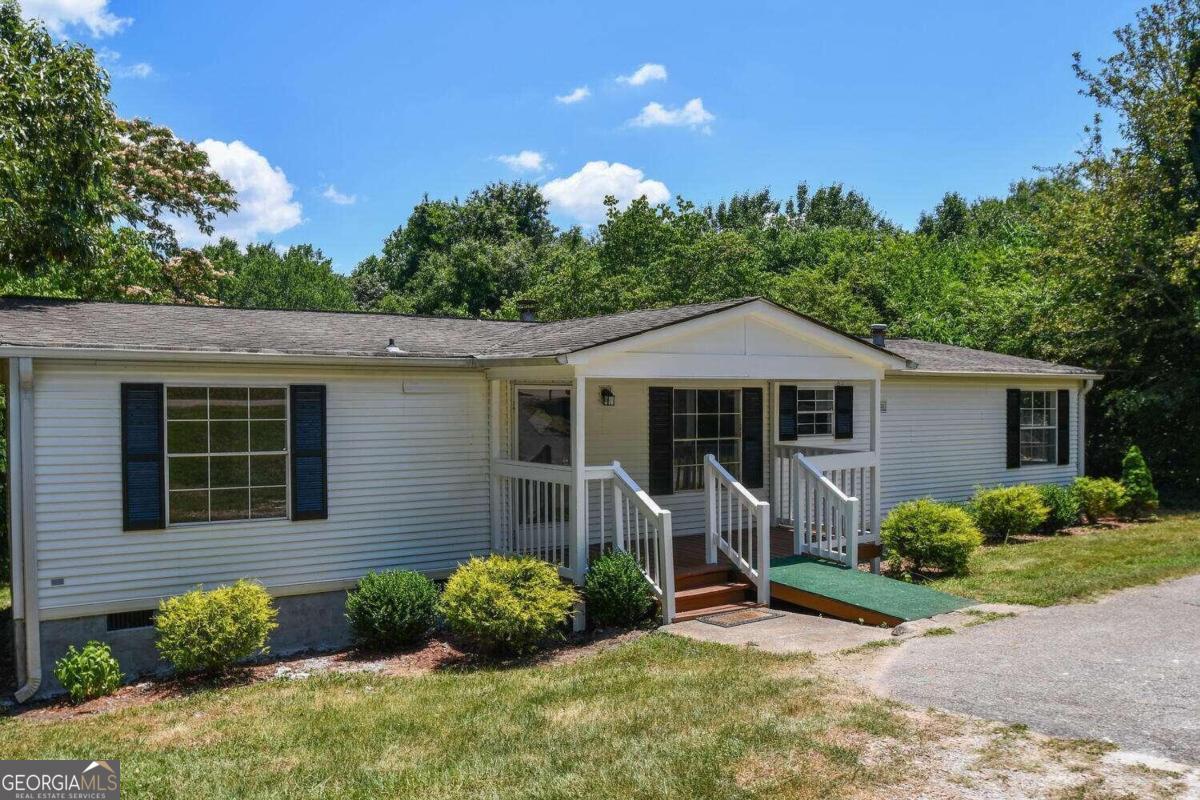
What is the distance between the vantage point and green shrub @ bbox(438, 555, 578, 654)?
25.4ft

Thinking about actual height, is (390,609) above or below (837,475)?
below

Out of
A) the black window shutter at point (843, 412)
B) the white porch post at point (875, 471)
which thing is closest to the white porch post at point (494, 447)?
the white porch post at point (875, 471)

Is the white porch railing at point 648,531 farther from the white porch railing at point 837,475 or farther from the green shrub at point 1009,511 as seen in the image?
the green shrub at point 1009,511

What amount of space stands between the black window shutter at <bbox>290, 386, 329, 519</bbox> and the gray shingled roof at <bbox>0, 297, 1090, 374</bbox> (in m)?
0.53

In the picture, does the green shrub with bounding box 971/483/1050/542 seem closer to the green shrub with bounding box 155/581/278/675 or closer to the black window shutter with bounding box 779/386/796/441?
the black window shutter with bounding box 779/386/796/441

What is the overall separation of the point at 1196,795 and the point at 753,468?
7.65 metres

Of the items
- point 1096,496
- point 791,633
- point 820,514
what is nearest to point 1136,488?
point 1096,496

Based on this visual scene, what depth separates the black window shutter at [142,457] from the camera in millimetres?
7930

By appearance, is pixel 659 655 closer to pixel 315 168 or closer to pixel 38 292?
pixel 38 292

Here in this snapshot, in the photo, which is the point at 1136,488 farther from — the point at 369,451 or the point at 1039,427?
the point at 369,451

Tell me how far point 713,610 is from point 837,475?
115 inches

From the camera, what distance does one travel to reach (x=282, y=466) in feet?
28.9

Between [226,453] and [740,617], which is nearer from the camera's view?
[226,453]

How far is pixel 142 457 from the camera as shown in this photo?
797 centimetres
